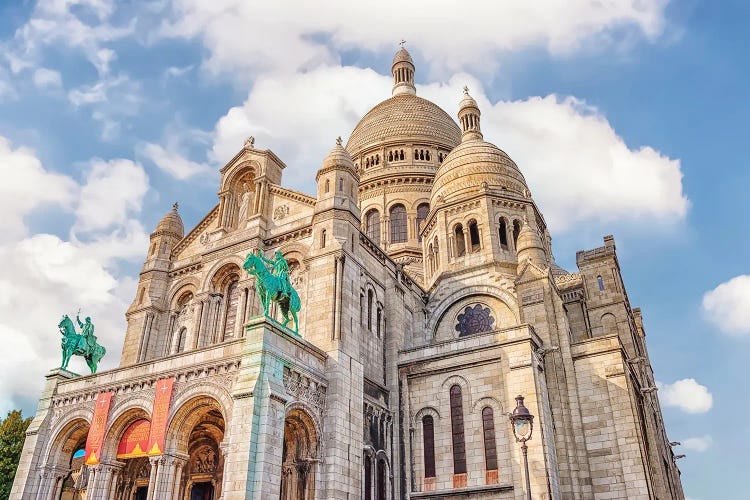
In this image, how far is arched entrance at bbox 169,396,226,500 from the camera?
23219mm

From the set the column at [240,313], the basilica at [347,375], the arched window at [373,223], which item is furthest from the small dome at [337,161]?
the arched window at [373,223]

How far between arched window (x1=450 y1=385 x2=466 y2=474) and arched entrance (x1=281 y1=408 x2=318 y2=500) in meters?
7.37

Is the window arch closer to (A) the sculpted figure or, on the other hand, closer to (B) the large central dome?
(A) the sculpted figure

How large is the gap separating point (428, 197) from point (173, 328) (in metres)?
24.4

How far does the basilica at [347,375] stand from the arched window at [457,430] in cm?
7

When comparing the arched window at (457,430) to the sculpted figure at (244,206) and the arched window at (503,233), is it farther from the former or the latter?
the sculpted figure at (244,206)

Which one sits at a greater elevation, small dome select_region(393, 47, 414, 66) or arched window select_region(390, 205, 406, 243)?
small dome select_region(393, 47, 414, 66)

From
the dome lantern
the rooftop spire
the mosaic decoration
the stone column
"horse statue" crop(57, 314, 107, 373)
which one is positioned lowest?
the stone column

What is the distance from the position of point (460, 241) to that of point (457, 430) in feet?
47.0

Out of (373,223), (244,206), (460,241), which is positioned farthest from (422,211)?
(244,206)

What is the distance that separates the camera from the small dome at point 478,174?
3969 cm

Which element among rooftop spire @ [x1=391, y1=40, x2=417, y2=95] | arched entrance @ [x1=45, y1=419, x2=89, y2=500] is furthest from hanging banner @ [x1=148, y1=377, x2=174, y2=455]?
rooftop spire @ [x1=391, y1=40, x2=417, y2=95]

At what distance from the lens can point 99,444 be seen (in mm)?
24203

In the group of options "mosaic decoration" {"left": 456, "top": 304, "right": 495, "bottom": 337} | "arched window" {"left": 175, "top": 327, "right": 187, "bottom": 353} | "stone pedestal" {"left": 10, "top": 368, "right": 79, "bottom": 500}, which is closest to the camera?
"stone pedestal" {"left": 10, "top": 368, "right": 79, "bottom": 500}
